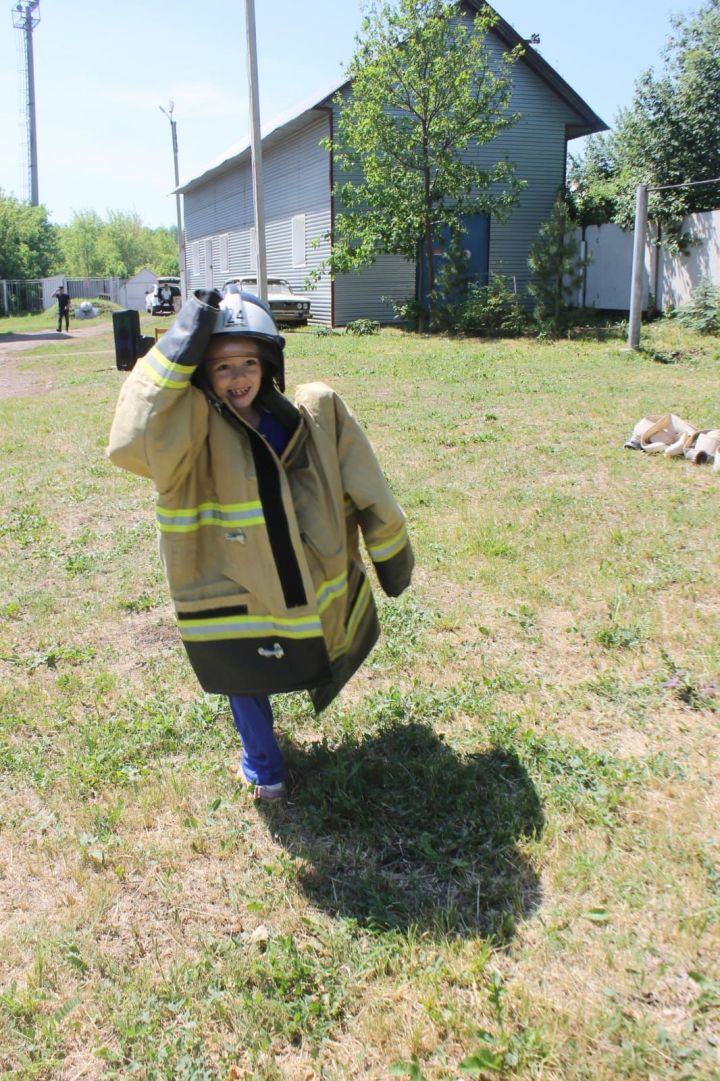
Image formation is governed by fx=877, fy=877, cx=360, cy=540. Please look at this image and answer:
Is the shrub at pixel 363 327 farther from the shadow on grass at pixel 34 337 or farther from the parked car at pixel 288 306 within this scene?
the shadow on grass at pixel 34 337

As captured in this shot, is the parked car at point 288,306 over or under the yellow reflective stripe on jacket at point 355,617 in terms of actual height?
over

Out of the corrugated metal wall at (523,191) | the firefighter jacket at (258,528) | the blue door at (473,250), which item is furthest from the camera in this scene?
Answer: the corrugated metal wall at (523,191)

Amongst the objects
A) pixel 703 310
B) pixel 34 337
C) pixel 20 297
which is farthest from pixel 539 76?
pixel 20 297

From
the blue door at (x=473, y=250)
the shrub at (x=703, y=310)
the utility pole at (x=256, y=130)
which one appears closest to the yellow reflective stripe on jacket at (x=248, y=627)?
the utility pole at (x=256, y=130)

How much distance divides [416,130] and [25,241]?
36860 millimetres

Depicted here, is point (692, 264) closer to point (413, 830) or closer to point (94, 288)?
point (413, 830)

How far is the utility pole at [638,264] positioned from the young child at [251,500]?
13484mm

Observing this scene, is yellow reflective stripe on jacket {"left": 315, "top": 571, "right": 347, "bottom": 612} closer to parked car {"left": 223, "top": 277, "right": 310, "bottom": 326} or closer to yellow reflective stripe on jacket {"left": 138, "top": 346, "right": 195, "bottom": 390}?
yellow reflective stripe on jacket {"left": 138, "top": 346, "right": 195, "bottom": 390}

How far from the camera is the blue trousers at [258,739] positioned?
120 inches

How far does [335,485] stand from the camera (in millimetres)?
2906

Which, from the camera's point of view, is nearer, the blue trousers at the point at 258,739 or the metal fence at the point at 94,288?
the blue trousers at the point at 258,739

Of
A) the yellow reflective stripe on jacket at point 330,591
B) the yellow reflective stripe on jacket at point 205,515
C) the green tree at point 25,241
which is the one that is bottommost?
the yellow reflective stripe on jacket at point 330,591

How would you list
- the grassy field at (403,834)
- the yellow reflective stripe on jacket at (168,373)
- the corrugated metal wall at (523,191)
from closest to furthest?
the grassy field at (403,834)
the yellow reflective stripe on jacket at (168,373)
the corrugated metal wall at (523,191)

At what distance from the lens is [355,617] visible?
10.4 feet
